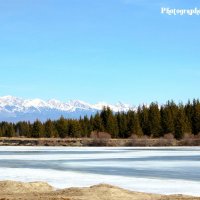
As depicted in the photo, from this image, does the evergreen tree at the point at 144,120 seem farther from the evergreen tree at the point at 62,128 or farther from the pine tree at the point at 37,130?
the pine tree at the point at 37,130

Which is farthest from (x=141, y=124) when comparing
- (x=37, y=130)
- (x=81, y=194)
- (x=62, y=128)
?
(x=81, y=194)

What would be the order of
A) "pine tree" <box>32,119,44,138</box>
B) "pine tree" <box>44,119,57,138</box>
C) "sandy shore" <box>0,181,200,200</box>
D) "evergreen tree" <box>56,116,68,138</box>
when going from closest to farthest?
"sandy shore" <box>0,181,200,200</box> → "evergreen tree" <box>56,116,68,138</box> → "pine tree" <box>44,119,57,138</box> → "pine tree" <box>32,119,44,138</box>

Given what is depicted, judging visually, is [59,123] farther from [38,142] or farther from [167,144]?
[167,144]

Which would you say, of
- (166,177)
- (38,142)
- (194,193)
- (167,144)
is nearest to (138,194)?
(194,193)

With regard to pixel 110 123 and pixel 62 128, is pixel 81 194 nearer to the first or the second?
pixel 110 123

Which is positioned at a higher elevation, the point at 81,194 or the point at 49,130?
the point at 49,130

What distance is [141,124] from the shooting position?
347ft

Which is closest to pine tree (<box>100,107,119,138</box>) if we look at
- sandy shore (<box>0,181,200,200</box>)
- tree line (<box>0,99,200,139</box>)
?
tree line (<box>0,99,200,139</box>)

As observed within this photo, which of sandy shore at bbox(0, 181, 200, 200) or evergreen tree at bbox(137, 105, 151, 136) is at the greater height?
evergreen tree at bbox(137, 105, 151, 136)

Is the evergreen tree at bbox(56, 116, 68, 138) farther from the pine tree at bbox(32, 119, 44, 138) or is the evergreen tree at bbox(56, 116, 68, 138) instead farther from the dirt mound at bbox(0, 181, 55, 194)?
the dirt mound at bbox(0, 181, 55, 194)

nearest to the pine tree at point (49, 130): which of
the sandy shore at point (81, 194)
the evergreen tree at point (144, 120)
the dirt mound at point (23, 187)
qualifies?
the evergreen tree at point (144, 120)

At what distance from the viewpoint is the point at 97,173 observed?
25.2 metres

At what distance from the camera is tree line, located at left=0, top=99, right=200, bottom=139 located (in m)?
99.9

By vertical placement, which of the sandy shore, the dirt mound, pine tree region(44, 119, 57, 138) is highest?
pine tree region(44, 119, 57, 138)
